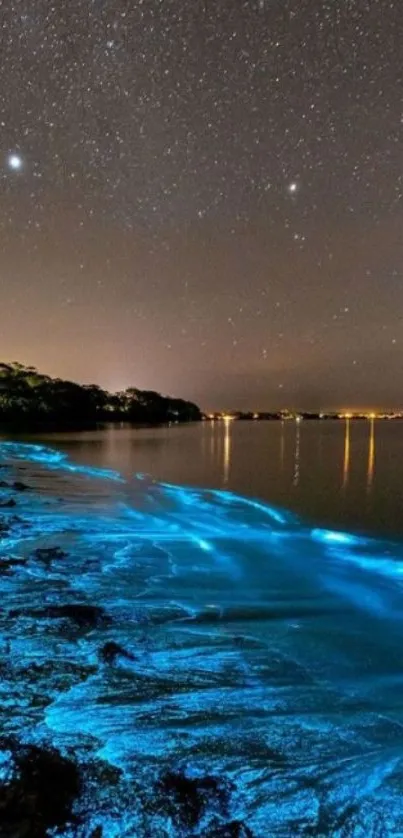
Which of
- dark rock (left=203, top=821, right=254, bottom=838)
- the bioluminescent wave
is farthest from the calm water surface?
dark rock (left=203, top=821, right=254, bottom=838)

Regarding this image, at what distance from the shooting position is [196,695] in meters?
5.06

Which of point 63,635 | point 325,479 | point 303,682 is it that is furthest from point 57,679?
point 325,479

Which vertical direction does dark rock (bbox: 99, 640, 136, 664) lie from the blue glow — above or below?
above

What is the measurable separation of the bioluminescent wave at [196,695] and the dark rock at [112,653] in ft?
0.08

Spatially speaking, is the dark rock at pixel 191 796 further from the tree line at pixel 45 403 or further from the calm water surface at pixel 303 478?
the tree line at pixel 45 403

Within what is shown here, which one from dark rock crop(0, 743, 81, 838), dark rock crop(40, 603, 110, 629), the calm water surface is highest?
dark rock crop(0, 743, 81, 838)

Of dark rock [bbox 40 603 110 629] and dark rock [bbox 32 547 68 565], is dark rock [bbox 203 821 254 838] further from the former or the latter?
dark rock [bbox 32 547 68 565]

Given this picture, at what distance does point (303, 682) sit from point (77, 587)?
4.35 meters

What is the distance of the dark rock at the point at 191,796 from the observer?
342 cm

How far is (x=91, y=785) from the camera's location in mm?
3635

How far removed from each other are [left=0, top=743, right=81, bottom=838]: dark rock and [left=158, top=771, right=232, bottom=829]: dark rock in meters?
0.64

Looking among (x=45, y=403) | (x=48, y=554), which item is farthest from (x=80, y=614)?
(x=45, y=403)

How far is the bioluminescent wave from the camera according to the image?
3.51m

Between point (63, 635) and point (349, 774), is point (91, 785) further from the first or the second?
point (63, 635)
